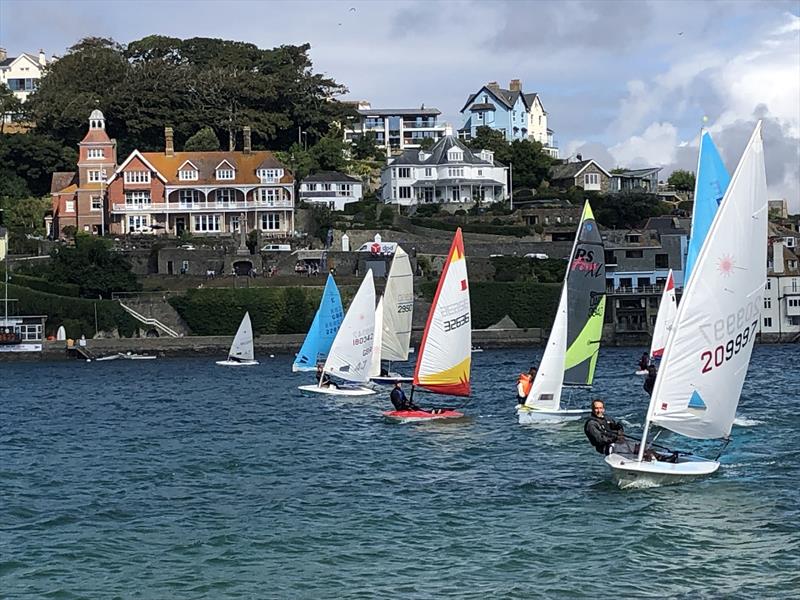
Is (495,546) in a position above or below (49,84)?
below

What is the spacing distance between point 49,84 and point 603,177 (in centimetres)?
5245

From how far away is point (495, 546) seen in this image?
78.4ft

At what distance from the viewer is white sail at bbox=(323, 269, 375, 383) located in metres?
50.1

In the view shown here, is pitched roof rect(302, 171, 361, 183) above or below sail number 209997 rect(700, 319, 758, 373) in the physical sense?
above

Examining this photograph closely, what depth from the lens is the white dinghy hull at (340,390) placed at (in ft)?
165

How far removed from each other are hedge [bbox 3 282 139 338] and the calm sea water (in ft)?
126

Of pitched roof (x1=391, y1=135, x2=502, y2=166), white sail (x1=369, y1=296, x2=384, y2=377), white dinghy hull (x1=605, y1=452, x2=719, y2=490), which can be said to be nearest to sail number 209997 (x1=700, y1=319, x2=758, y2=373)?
white dinghy hull (x1=605, y1=452, x2=719, y2=490)

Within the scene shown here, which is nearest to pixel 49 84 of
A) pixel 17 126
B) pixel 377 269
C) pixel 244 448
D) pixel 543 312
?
pixel 17 126

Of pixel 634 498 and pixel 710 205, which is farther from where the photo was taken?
pixel 710 205

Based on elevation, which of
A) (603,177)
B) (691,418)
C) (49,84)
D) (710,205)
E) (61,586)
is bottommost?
(61,586)

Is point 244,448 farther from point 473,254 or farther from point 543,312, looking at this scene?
point 473,254

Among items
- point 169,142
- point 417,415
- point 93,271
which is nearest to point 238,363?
point 93,271

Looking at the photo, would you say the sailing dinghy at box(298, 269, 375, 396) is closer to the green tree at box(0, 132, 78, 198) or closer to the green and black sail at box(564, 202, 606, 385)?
the green and black sail at box(564, 202, 606, 385)

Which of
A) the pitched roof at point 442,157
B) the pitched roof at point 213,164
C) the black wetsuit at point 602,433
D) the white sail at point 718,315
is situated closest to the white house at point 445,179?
the pitched roof at point 442,157
